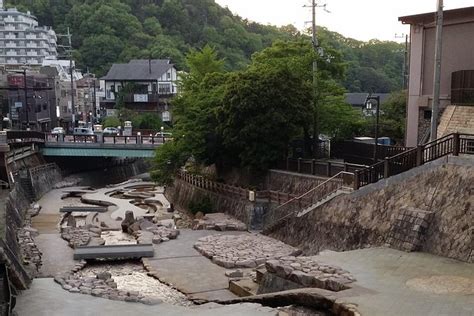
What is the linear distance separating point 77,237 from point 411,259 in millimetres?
18808

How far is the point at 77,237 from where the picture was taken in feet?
91.8

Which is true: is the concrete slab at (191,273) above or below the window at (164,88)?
below

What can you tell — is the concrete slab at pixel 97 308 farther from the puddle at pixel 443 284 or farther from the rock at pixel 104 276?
the puddle at pixel 443 284

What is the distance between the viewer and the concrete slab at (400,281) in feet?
40.1

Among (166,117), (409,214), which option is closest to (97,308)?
(409,214)

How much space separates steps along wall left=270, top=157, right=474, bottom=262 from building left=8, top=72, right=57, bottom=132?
163ft

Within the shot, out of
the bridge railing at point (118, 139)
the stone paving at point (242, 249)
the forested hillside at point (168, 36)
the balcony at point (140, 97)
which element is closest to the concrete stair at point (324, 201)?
the stone paving at point (242, 249)

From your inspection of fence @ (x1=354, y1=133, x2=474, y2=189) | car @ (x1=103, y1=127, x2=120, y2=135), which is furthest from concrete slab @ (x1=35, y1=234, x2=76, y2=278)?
car @ (x1=103, y1=127, x2=120, y2=135)

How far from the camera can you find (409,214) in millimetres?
18094

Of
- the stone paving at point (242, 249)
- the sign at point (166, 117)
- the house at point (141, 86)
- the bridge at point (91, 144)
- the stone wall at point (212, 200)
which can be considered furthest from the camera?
the house at point (141, 86)

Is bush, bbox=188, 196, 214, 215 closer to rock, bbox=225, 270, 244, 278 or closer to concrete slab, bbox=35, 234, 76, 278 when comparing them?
concrete slab, bbox=35, 234, 76, 278

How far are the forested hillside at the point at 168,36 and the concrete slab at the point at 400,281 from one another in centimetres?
7573

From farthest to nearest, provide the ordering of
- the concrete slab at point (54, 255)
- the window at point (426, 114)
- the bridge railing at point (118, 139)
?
the bridge railing at point (118, 139), the window at point (426, 114), the concrete slab at point (54, 255)

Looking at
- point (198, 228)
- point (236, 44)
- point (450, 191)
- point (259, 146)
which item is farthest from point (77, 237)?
point (236, 44)
